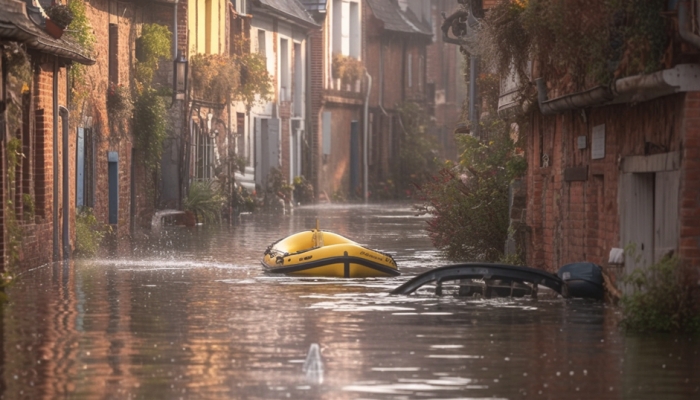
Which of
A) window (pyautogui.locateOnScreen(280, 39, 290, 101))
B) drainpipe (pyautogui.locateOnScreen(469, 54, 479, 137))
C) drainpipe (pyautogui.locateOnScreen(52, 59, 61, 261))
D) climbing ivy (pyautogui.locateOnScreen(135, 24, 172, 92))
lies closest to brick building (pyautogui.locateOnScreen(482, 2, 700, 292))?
drainpipe (pyautogui.locateOnScreen(52, 59, 61, 261))

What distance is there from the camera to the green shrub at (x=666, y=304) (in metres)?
14.9

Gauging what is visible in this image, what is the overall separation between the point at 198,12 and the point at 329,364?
98.1ft

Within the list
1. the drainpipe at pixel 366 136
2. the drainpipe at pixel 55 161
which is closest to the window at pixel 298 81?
the drainpipe at pixel 366 136

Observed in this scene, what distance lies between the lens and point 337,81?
192 feet

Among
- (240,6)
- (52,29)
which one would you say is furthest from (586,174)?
(240,6)

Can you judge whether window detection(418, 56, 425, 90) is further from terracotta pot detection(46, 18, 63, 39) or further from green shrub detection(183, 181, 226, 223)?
terracotta pot detection(46, 18, 63, 39)

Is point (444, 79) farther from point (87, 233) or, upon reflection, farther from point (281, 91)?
point (87, 233)

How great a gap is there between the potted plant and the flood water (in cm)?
333

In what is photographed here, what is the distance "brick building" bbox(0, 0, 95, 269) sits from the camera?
20.2 meters

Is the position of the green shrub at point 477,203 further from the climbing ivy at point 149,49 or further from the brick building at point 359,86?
the brick building at point 359,86

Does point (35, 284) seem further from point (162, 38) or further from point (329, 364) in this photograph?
point (162, 38)

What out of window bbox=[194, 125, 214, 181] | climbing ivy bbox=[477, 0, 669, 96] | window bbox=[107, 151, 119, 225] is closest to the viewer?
climbing ivy bbox=[477, 0, 669, 96]

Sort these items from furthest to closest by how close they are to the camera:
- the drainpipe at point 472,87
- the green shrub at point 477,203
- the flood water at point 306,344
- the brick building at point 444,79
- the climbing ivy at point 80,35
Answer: the brick building at point 444,79, the drainpipe at point 472,87, the climbing ivy at point 80,35, the green shrub at point 477,203, the flood water at point 306,344

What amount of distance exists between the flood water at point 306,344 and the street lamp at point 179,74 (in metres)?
14.9
